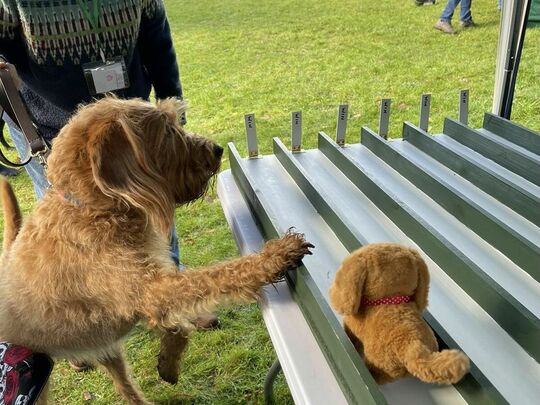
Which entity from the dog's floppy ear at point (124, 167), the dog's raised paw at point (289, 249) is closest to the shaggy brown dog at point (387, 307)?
the dog's raised paw at point (289, 249)

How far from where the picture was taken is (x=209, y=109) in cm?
652

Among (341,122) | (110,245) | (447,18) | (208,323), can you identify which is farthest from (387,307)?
(447,18)

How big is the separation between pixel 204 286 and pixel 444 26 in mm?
8552

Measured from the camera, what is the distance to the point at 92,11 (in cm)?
196

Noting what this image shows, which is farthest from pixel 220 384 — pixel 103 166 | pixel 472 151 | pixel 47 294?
pixel 472 151

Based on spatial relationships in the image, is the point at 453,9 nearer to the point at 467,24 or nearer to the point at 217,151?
the point at 467,24

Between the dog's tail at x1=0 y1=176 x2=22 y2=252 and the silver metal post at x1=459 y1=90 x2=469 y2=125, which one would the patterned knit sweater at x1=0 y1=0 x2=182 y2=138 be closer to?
the dog's tail at x1=0 y1=176 x2=22 y2=252

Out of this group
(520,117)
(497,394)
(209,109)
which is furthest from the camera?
(209,109)

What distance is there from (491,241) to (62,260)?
1.31 m

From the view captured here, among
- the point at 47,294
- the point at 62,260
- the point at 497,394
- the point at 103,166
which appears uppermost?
the point at 103,166

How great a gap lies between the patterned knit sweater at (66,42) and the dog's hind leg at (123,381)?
1.06m

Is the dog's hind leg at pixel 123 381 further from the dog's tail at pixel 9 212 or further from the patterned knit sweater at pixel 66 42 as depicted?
the patterned knit sweater at pixel 66 42

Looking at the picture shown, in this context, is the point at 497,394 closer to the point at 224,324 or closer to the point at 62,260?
the point at 62,260

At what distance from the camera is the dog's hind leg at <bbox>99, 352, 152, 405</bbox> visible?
222cm
